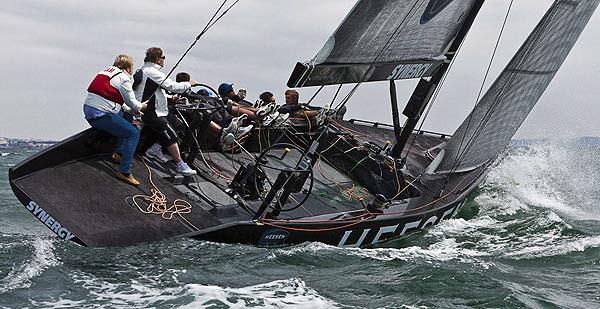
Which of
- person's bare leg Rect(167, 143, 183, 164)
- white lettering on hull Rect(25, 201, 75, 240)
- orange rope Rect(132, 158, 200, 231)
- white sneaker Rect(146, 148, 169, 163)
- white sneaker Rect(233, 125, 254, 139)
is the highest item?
white sneaker Rect(233, 125, 254, 139)

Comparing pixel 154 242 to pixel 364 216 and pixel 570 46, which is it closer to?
pixel 364 216

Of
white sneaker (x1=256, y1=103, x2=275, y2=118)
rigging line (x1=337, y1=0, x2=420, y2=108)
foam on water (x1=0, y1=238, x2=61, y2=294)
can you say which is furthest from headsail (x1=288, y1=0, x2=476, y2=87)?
foam on water (x1=0, y1=238, x2=61, y2=294)

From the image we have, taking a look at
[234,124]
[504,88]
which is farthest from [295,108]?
[504,88]

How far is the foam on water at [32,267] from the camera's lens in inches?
159

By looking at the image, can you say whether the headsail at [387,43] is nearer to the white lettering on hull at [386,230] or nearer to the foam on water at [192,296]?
the white lettering on hull at [386,230]

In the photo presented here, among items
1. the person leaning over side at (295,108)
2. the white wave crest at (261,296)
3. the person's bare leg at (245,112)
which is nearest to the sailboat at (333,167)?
the person leaning over side at (295,108)

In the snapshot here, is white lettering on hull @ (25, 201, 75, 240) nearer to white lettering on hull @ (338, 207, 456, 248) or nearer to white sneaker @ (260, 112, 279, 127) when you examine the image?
white lettering on hull @ (338, 207, 456, 248)

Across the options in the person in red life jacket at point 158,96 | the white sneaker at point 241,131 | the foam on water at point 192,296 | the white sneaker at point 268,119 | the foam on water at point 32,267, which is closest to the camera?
the foam on water at point 192,296

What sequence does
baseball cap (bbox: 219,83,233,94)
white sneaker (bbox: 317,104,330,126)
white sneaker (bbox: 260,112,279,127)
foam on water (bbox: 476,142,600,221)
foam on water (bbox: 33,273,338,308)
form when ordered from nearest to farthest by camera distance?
foam on water (bbox: 33,273,338,308), white sneaker (bbox: 260,112,279,127), baseball cap (bbox: 219,83,233,94), white sneaker (bbox: 317,104,330,126), foam on water (bbox: 476,142,600,221)

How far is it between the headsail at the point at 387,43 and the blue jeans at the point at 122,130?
1863 millimetres

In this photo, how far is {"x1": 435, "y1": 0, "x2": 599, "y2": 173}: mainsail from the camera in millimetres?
8305

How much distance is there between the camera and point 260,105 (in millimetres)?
8445

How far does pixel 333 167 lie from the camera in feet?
28.6

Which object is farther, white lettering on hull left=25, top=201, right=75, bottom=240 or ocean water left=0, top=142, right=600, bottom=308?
white lettering on hull left=25, top=201, right=75, bottom=240
